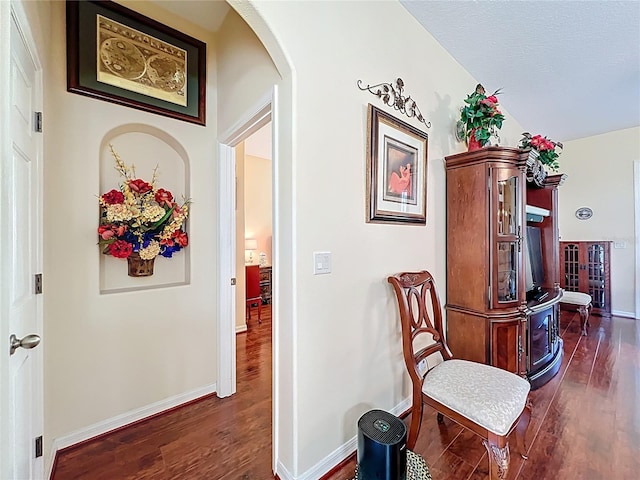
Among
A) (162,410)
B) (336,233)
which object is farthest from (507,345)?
(162,410)

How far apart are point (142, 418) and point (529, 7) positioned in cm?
394

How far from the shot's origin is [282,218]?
57.1 inches

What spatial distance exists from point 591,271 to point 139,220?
5875mm

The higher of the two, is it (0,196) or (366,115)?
(366,115)

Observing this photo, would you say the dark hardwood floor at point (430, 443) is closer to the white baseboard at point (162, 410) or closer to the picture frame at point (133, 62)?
the white baseboard at point (162, 410)

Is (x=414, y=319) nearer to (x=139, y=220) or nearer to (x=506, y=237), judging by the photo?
(x=506, y=237)

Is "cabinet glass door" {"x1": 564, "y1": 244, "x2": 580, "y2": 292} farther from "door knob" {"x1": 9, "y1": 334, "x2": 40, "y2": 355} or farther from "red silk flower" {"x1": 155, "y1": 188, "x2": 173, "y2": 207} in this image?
"door knob" {"x1": 9, "y1": 334, "x2": 40, "y2": 355}

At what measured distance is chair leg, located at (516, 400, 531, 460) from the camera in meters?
1.53

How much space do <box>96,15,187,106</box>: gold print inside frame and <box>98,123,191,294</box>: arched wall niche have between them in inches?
11.1

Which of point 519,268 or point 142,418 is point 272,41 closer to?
point 519,268

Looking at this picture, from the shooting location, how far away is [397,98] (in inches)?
76.0

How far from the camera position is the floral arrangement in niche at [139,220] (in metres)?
1.80

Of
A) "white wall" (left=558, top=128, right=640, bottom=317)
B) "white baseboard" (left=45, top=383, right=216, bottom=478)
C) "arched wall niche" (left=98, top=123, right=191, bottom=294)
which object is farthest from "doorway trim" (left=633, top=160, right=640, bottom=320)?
"arched wall niche" (left=98, top=123, right=191, bottom=294)

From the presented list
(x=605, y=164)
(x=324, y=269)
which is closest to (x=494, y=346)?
(x=324, y=269)
